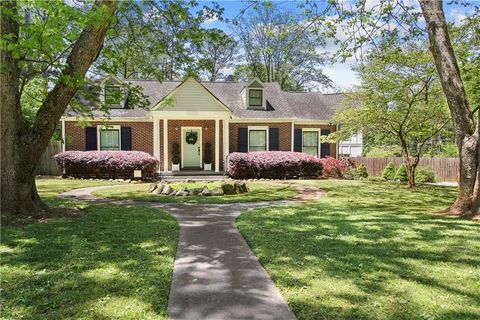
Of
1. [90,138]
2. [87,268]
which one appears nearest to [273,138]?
[90,138]

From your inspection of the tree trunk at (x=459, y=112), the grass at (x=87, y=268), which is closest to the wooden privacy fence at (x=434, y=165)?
the tree trunk at (x=459, y=112)

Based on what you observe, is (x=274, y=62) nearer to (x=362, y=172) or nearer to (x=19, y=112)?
(x=362, y=172)

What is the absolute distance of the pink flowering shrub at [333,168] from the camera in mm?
20078

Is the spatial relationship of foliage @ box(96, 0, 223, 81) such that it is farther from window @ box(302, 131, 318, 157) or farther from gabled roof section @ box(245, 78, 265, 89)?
window @ box(302, 131, 318, 157)

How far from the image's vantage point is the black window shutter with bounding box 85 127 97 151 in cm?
2002

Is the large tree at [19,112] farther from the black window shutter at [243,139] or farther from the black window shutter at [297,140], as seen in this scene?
the black window shutter at [297,140]

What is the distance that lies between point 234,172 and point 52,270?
47.2 feet

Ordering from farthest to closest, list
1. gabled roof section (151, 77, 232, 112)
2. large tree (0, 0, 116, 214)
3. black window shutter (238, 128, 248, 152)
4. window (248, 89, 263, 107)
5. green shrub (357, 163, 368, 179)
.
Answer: window (248, 89, 263, 107)
green shrub (357, 163, 368, 179)
black window shutter (238, 128, 248, 152)
gabled roof section (151, 77, 232, 112)
large tree (0, 0, 116, 214)

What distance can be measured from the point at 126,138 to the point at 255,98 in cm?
792

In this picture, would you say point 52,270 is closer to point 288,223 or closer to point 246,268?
point 246,268

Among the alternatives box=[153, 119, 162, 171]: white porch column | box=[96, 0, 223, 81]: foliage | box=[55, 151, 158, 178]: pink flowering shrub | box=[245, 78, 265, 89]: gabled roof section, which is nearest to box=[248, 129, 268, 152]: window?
box=[245, 78, 265, 89]: gabled roof section

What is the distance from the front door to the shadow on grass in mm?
13532

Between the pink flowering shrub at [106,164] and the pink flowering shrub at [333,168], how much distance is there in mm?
9016

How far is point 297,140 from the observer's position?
22328mm
